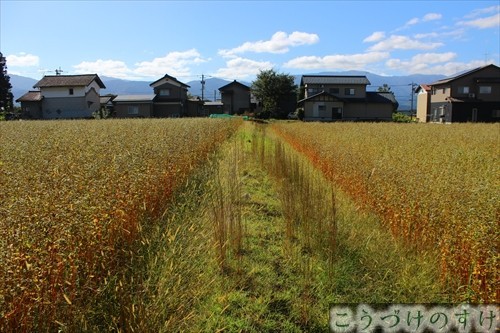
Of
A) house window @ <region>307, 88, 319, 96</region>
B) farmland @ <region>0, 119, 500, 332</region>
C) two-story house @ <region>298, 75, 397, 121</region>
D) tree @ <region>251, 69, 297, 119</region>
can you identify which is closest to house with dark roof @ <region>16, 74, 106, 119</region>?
tree @ <region>251, 69, 297, 119</region>

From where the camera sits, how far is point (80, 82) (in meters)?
47.2

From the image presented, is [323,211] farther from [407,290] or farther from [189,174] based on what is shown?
[189,174]

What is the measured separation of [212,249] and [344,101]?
46.1 metres

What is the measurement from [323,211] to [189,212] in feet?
7.20

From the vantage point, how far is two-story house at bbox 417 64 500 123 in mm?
43969

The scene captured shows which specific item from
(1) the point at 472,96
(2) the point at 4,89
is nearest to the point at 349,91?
(1) the point at 472,96

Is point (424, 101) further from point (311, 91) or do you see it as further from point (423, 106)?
point (311, 91)

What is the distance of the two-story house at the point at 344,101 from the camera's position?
47469mm

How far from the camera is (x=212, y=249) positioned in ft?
15.4

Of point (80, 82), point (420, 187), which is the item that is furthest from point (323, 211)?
point (80, 82)

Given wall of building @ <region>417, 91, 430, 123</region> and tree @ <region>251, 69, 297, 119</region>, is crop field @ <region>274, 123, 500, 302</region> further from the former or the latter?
wall of building @ <region>417, 91, 430, 123</region>

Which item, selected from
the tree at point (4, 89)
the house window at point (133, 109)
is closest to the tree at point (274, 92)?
the house window at point (133, 109)

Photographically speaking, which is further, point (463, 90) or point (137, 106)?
point (137, 106)

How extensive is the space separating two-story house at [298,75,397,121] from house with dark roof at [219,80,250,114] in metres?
9.68
